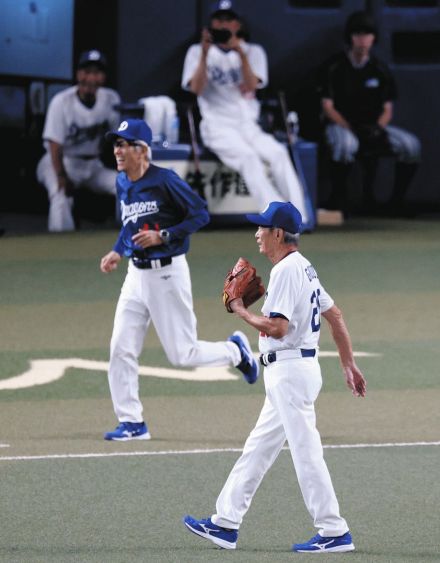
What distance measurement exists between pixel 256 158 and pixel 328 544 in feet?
36.9

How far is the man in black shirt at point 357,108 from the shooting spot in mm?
18266

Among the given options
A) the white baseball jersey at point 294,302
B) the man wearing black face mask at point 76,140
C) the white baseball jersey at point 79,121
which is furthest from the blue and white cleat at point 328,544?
the white baseball jersey at point 79,121

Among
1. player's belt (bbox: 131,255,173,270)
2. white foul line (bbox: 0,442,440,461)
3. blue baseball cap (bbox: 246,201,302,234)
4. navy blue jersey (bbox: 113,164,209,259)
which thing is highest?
blue baseball cap (bbox: 246,201,302,234)

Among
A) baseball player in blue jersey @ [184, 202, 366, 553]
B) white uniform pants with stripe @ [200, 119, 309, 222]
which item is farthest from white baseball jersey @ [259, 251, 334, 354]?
white uniform pants with stripe @ [200, 119, 309, 222]

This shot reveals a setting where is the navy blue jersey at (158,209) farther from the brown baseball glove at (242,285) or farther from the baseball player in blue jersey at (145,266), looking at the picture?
the brown baseball glove at (242,285)

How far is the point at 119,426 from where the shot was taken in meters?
8.55

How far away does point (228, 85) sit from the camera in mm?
17203

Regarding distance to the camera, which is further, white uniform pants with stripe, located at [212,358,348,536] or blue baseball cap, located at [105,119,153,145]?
blue baseball cap, located at [105,119,153,145]

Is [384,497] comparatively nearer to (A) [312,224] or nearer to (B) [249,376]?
(B) [249,376]

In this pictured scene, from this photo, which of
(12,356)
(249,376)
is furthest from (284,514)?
(12,356)

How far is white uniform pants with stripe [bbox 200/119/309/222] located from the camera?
17.1 m

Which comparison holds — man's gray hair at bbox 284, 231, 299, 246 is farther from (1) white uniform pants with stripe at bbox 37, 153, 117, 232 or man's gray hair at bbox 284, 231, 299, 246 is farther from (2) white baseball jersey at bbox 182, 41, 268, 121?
(1) white uniform pants with stripe at bbox 37, 153, 117, 232

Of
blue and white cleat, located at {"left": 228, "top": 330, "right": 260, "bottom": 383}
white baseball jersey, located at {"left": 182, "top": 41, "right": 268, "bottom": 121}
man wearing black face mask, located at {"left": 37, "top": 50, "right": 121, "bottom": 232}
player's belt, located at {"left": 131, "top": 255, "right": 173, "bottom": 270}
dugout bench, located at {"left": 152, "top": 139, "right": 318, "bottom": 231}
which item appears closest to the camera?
player's belt, located at {"left": 131, "top": 255, "right": 173, "bottom": 270}

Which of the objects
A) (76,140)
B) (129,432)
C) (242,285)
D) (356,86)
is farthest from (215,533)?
(356,86)
